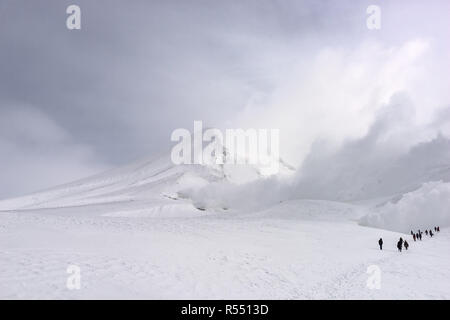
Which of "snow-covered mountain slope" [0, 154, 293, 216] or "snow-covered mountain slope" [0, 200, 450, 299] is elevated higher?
"snow-covered mountain slope" [0, 154, 293, 216]

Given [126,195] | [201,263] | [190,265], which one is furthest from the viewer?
[126,195]

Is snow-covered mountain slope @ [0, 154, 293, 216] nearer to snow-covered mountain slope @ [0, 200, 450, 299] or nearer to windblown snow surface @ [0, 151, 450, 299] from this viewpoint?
windblown snow surface @ [0, 151, 450, 299]

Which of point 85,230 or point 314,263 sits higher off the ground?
point 85,230

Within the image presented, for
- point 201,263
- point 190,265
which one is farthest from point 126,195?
point 190,265

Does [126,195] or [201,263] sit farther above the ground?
[126,195]

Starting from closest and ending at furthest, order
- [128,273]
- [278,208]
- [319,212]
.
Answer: [128,273] < [319,212] < [278,208]

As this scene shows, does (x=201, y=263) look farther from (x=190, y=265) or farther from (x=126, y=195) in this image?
(x=126, y=195)

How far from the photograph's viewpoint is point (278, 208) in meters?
77.0

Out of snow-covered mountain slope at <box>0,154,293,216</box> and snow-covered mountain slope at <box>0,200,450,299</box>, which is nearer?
snow-covered mountain slope at <box>0,200,450,299</box>

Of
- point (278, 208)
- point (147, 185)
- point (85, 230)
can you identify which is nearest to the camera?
point (85, 230)

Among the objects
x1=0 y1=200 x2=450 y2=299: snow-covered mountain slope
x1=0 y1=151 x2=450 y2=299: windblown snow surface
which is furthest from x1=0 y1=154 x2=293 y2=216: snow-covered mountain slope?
x1=0 y1=200 x2=450 y2=299: snow-covered mountain slope
